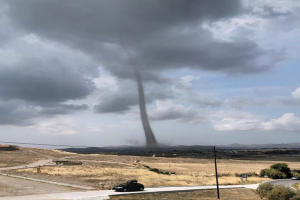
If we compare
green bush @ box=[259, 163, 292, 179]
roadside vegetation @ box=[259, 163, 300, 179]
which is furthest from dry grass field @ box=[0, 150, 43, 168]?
green bush @ box=[259, 163, 292, 179]

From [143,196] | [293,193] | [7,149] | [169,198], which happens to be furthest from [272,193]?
[7,149]

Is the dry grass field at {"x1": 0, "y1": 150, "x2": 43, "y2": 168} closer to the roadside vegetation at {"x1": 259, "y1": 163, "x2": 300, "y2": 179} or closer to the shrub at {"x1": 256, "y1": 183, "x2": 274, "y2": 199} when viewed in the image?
the roadside vegetation at {"x1": 259, "y1": 163, "x2": 300, "y2": 179}

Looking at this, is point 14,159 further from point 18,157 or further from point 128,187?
point 128,187

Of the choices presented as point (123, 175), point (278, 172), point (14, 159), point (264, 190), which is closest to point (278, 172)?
point (278, 172)

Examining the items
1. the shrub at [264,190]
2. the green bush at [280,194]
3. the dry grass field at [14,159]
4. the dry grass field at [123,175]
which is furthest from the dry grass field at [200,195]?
the dry grass field at [14,159]

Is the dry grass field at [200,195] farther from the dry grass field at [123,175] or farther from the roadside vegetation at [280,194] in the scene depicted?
the dry grass field at [123,175]

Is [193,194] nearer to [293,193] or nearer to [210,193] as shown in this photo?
[210,193]

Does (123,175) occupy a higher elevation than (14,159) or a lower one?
lower
